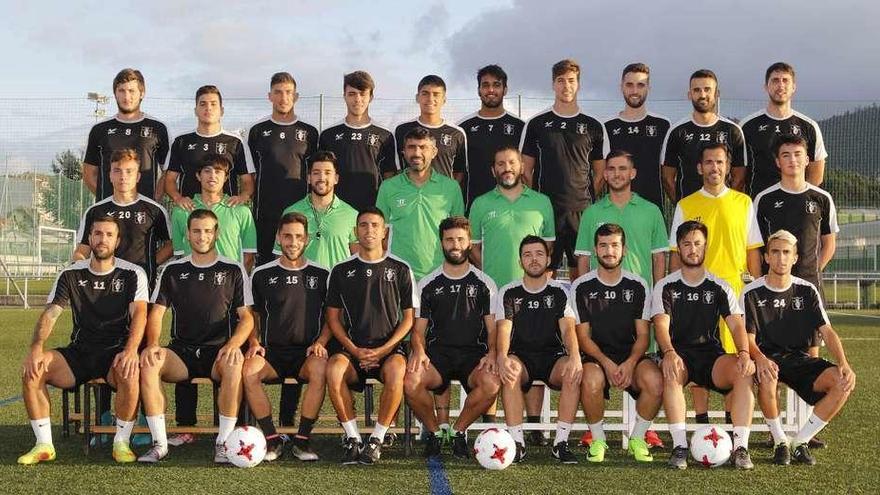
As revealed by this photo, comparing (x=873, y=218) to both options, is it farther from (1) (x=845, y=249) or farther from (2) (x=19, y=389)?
(2) (x=19, y=389)

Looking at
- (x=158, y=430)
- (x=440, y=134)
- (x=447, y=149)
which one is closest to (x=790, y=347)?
(x=447, y=149)

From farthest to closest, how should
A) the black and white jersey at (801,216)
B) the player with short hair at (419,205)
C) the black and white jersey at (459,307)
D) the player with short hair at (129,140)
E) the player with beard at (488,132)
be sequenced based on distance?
the player with beard at (488,132) → the player with short hair at (129,140) → the player with short hair at (419,205) → the black and white jersey at (801,216) → the black and white jersey at (459,307)

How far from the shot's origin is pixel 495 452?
16.6 feet

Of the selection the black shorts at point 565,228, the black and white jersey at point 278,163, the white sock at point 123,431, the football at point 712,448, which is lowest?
the football at point 712,448

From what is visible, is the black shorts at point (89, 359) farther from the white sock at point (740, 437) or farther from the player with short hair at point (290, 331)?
the white sock at point (740, 437)

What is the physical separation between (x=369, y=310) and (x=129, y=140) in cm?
237

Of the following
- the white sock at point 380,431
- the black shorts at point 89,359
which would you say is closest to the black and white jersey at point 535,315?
the white sock at point 380,431

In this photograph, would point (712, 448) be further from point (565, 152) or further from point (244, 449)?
Result: point (244, 449)

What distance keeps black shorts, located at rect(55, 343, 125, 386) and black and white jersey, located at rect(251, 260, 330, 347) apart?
0.92 meters

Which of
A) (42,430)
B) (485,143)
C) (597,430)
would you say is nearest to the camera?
(42,430)

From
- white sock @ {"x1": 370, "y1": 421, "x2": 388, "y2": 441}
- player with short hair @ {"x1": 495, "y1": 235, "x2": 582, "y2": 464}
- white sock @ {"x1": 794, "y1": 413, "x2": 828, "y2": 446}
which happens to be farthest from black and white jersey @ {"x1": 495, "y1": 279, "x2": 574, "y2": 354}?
white sock @ {"x1": 794, "y1": 413, "x2": 828, "y2": 446}

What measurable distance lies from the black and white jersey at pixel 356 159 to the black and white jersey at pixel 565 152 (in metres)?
1.09

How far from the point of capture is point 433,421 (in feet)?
18.5

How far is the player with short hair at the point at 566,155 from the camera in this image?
6582mm
